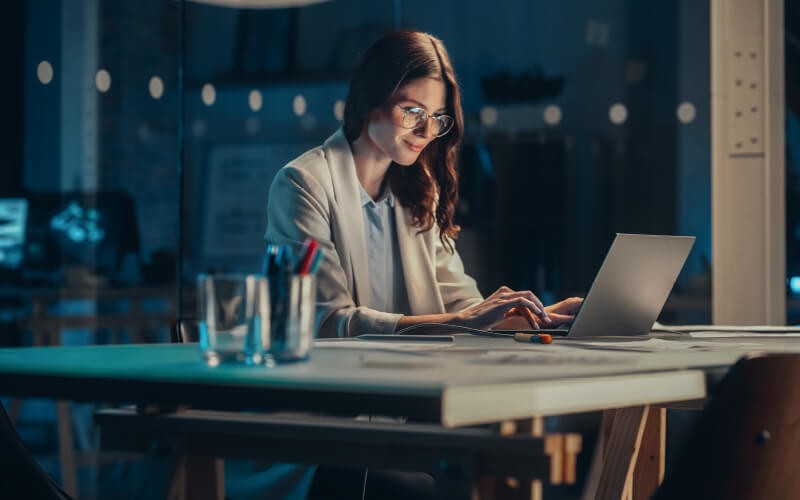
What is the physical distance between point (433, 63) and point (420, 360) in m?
1.38

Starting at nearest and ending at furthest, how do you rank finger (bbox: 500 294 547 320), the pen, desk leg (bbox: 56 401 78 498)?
the pen, finger (bbox: 500 294 547 320), desk leg (bbox: 56 401 78 498)

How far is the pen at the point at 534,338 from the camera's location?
1616 millimetres

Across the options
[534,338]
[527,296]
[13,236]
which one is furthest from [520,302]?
[13,236]

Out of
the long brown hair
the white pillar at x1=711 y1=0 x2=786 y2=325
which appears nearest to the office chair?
the long brown hair

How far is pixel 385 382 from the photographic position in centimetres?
94

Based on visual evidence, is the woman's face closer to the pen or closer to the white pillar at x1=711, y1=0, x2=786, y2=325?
the pen

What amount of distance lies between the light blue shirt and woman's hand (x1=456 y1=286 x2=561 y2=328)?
570mm

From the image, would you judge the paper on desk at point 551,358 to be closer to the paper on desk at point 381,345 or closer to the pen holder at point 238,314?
the paper on desk at point 381,345

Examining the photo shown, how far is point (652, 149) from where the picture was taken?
382 cm

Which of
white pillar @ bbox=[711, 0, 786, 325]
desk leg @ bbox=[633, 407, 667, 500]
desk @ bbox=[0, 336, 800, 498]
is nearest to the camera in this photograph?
desk @ bbox=[0, 336, 800, 498]

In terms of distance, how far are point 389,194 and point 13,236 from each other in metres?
2.10

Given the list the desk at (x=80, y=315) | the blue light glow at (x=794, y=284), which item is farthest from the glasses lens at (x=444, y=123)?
the desk at (x=80, y=315)

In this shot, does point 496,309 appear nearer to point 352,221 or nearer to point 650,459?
point 650,459

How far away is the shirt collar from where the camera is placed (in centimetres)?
247
